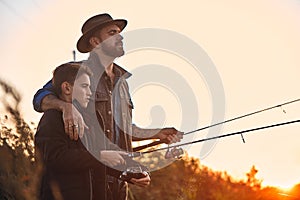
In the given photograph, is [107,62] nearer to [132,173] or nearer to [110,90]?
[110,90]

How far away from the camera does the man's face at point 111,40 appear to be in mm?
2449

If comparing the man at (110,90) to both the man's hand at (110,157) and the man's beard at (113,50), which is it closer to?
the man's beard at (113,50)

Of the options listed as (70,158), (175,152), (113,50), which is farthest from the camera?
(175,152)

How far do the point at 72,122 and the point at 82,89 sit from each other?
0.53ft

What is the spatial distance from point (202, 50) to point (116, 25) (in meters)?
1.54

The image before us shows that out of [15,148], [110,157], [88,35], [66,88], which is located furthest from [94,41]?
[15,148]

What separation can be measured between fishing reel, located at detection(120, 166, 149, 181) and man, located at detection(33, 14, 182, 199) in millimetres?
55

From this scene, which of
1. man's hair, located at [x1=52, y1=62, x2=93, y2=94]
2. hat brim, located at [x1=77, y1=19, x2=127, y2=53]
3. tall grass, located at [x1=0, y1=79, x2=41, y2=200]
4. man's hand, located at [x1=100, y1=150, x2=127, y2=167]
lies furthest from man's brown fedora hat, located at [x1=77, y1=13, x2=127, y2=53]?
tall grass, located at [x1=0, y1=79, x2=41, y2=200]

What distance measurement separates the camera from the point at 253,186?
6527mm

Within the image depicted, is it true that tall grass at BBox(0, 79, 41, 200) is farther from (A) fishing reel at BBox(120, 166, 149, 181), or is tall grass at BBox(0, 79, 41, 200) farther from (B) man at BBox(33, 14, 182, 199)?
(A) fishing reel at BBox(120, 166, 149, 181)

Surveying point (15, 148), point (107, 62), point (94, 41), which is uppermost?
point (15, 148)

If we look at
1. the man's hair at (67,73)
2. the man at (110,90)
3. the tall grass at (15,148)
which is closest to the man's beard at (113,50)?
the man at (110,90)

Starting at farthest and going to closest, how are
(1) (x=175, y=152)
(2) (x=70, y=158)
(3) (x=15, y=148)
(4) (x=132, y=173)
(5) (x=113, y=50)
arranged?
(3) (x=15, y=148) → (1) (x=175, y=152) → (5) (x=113, y=50) → (4) (x=132, y=173) → (2) (x=70, y=158)

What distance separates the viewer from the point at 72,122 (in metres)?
2.14
